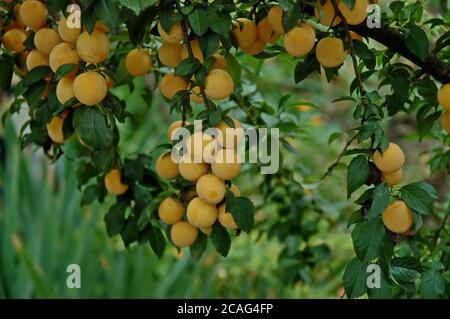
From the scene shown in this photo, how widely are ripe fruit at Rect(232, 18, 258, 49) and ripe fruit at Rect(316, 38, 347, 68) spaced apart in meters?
0.07

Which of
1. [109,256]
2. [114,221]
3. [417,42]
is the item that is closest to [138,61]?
[114,221]

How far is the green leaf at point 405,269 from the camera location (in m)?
0.73

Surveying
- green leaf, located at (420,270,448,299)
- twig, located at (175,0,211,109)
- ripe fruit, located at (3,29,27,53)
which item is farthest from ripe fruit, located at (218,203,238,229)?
ripe fruit, located at (3,29,27,53)

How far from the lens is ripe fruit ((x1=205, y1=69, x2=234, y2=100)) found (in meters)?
0.73

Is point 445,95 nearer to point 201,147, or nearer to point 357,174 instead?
point 357,174

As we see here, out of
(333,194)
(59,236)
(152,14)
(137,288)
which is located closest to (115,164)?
(152,14)

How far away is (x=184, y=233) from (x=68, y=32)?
261 mm

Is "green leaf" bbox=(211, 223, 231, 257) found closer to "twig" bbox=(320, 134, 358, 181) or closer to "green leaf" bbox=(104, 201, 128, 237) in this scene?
"twig" bbox=(320, 134, 358, 181)

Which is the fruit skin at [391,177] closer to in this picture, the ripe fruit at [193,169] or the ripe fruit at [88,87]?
the ripe fruit at [193,169]

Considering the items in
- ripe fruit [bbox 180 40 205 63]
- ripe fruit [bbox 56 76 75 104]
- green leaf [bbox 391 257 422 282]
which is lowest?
green leaf [bbox 391 257 422 282]

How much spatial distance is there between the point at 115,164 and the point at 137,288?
88 cm

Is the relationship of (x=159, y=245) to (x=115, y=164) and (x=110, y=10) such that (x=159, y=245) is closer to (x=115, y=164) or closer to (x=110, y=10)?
(x=115, y=164)

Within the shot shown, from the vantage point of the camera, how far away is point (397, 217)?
69 centimetres
